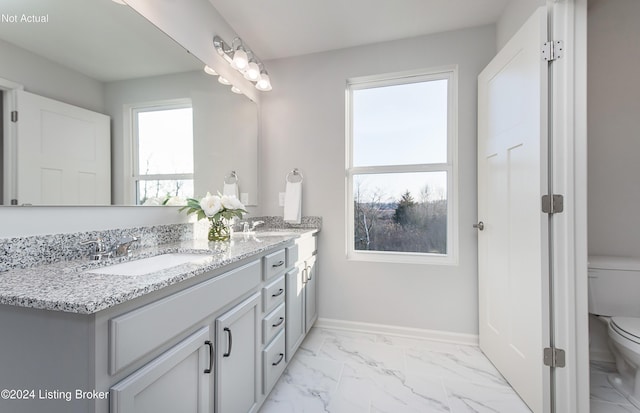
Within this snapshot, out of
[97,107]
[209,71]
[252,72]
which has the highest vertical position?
[252,72]

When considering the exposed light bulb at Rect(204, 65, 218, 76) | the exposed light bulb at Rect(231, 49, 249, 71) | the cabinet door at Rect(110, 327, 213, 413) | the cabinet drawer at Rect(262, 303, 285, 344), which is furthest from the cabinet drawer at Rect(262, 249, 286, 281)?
the exposed light bulb at Rect(231, 49, 249, 71)

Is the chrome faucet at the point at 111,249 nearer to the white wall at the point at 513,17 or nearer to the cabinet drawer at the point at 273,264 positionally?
the cabinet drawer at the point at 273,264

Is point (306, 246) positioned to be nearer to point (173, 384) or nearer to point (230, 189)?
point (230, 189)

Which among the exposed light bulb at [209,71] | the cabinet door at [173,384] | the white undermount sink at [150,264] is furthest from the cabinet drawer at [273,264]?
the exposed light bulb at [209,71]

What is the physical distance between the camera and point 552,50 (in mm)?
1288

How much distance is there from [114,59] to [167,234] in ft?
2.82

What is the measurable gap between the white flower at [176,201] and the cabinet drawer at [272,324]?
0.82m

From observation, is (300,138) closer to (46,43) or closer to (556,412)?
(46,43)

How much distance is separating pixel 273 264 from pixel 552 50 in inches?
68.4

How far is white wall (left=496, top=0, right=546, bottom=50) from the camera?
1.55m

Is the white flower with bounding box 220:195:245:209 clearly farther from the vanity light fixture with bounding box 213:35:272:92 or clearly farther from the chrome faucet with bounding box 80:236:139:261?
the vanity light fixture with bounding box 213:35:272:92

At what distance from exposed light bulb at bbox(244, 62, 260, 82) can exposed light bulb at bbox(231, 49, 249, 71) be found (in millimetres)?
68

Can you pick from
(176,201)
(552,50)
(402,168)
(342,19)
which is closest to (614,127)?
(552,50)

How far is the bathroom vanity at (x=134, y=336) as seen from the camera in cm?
60
